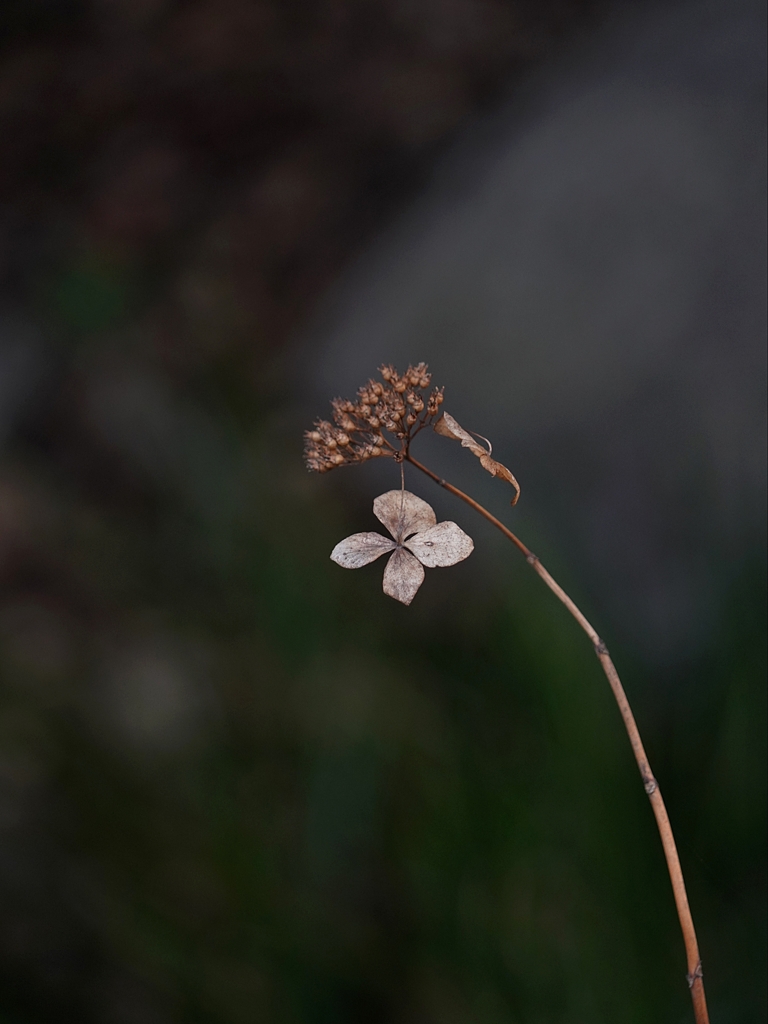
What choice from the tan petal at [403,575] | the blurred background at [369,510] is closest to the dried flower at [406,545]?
the tan petal at [403,575]

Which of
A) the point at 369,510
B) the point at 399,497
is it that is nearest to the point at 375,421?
the point at 399,497

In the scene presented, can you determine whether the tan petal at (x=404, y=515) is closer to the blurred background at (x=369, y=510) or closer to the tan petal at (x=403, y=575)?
the tan petal at (x=403, y=575)

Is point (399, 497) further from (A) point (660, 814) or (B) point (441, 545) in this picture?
(A) point (660, 814)

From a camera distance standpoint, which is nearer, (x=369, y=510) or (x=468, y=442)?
(x=468, y=442)

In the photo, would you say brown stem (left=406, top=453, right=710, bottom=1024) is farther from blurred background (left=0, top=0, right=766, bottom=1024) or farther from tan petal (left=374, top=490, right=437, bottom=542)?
blurred background (left=0, top=0, right=766, bottom=1024)

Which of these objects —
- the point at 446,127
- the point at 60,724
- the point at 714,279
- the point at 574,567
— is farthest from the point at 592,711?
the point at 446,127

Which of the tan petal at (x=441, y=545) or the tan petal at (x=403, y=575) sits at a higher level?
the tan petal at (x=441, y=545)

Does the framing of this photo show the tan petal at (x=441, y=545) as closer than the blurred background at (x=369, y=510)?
Yes

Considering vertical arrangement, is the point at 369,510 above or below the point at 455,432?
below
